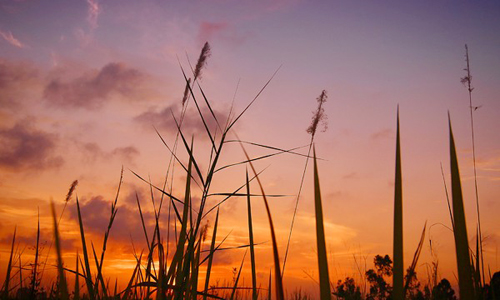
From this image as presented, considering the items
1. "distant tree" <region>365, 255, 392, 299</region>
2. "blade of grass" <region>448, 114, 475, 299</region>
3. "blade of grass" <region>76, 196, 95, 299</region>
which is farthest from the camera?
"distant tree" <region>365, 255, 392, 299</region>

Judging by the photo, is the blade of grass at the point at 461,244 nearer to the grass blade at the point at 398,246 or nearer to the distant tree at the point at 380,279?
the grass blade at the point at 398,246

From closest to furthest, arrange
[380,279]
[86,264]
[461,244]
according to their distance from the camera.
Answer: [461,244], [86,264], [380,279]

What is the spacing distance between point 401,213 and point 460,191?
0.15 metres

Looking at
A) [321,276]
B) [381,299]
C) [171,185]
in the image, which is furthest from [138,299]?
[381,299]

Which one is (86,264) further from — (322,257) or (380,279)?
(380,279)

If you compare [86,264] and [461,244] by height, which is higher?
[461,244]

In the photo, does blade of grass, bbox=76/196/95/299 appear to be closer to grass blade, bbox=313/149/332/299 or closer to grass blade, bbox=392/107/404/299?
grass blade, bbox=313/149/332/299

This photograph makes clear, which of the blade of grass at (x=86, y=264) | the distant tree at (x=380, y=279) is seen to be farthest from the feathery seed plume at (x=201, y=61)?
the distant tree at (x=380, y=279)

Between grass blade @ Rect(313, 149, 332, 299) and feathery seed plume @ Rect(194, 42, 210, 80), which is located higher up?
feathery seed plume @ Rect(194, 42, 210, 80)

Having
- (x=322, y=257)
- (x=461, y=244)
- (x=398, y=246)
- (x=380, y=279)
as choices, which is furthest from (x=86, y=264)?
(x=380, y=279)

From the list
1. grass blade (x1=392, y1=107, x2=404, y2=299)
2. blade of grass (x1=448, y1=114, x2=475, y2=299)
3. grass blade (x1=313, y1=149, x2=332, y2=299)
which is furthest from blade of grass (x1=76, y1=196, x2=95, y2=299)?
blade of grass (x1=448, y1=114, x2=475, y2=299)

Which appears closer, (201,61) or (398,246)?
(398,246)

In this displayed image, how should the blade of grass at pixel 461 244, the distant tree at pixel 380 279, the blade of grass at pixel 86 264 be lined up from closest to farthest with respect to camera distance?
the blade of grass at pixel 461 244, the blade of grass at pixel 86 264, the distant tree at pixel 380 279

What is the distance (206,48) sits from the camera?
128 inches
